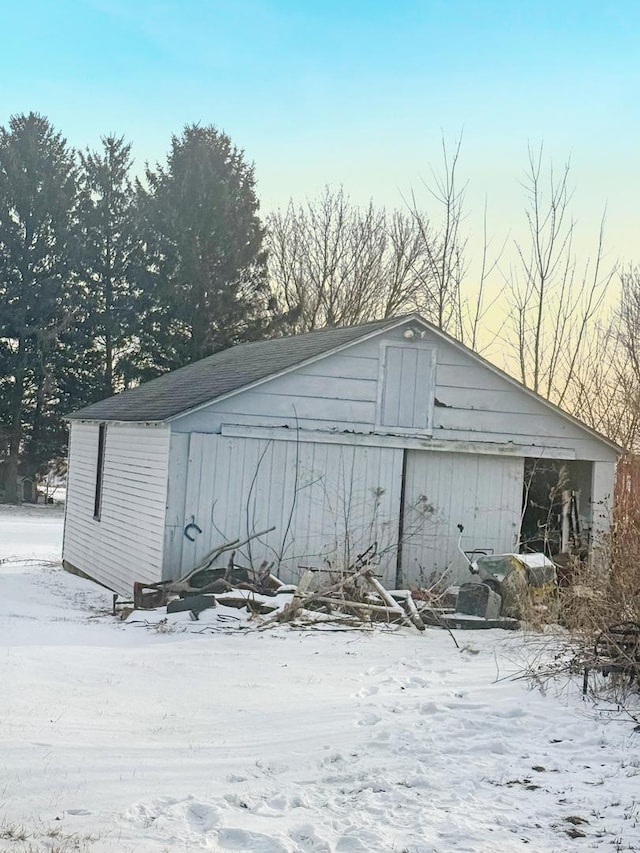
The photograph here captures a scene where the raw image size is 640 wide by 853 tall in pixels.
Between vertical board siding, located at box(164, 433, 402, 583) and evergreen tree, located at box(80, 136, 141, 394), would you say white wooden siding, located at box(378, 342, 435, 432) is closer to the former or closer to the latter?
vertical board siding, located at box(164, 433, 402, 583)

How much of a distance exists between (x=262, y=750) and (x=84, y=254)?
34.9 m

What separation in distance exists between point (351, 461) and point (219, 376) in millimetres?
3351

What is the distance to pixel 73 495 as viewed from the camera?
20.2 m

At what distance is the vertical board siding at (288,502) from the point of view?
548 inches

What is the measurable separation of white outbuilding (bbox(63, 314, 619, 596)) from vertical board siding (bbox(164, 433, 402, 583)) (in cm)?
2

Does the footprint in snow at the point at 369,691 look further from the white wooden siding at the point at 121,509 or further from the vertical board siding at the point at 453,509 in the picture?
the vertical board siding at the point at 453,509

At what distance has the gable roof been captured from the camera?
14438 mm

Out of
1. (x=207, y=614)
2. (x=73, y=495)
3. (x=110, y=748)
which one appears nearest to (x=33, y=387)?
(x=73, y=495)

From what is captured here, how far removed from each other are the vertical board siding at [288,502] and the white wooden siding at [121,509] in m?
0.43

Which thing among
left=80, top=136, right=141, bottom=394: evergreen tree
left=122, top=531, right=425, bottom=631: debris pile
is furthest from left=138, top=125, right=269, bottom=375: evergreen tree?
left=122, top=531, right=425, bottom=631: debris pile

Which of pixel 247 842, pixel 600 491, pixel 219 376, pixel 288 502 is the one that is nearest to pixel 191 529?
pixel 288 502

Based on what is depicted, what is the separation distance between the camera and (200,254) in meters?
39.9

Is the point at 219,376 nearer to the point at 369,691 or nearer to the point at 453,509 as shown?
the point at 453,509

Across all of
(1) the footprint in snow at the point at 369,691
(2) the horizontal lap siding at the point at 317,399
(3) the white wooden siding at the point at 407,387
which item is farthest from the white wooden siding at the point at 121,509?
(1) the footprint in snow at the point at 369,691
